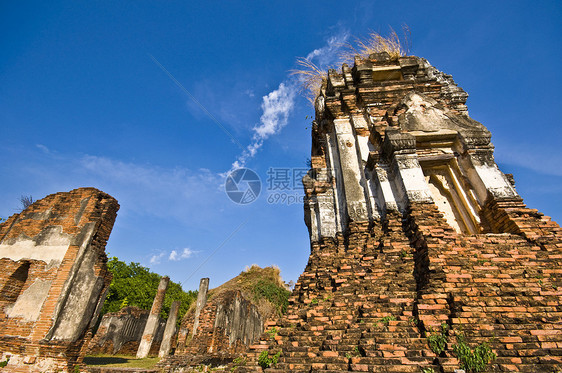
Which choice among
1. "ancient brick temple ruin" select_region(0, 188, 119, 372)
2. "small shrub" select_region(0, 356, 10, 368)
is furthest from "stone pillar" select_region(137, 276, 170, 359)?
"small shrub" select_region(0, 356, 10, 368)

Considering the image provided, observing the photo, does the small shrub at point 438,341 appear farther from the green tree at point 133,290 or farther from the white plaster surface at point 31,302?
the green tree at point 133,290

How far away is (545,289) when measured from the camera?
11.8 ft

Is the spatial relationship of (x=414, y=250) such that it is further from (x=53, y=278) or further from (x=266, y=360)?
(x=53, y=278)

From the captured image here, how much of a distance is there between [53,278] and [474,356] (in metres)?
8.83

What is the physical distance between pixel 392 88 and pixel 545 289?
6130 millimetres

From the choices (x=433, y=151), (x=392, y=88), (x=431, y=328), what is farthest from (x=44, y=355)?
(x=392, y=88)

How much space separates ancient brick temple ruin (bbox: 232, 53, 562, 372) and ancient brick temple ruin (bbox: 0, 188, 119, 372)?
5358 millimetres

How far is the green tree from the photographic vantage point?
87.3 feet

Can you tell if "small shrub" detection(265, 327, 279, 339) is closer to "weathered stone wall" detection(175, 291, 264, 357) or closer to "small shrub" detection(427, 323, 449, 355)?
"small shrub" detection(427, 323, 449, 355)

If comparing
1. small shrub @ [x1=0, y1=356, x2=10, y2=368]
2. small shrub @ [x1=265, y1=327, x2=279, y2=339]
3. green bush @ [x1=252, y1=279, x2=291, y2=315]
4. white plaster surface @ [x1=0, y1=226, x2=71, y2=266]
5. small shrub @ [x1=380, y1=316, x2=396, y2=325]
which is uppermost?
green bush @ [x1=252, y1=279, x2=291, y2=315]

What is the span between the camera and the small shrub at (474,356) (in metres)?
2.81

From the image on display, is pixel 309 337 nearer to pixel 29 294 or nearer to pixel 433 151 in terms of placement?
pixel 433 151

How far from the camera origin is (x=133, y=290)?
2777cm

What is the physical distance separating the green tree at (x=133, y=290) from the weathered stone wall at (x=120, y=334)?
480 cm
